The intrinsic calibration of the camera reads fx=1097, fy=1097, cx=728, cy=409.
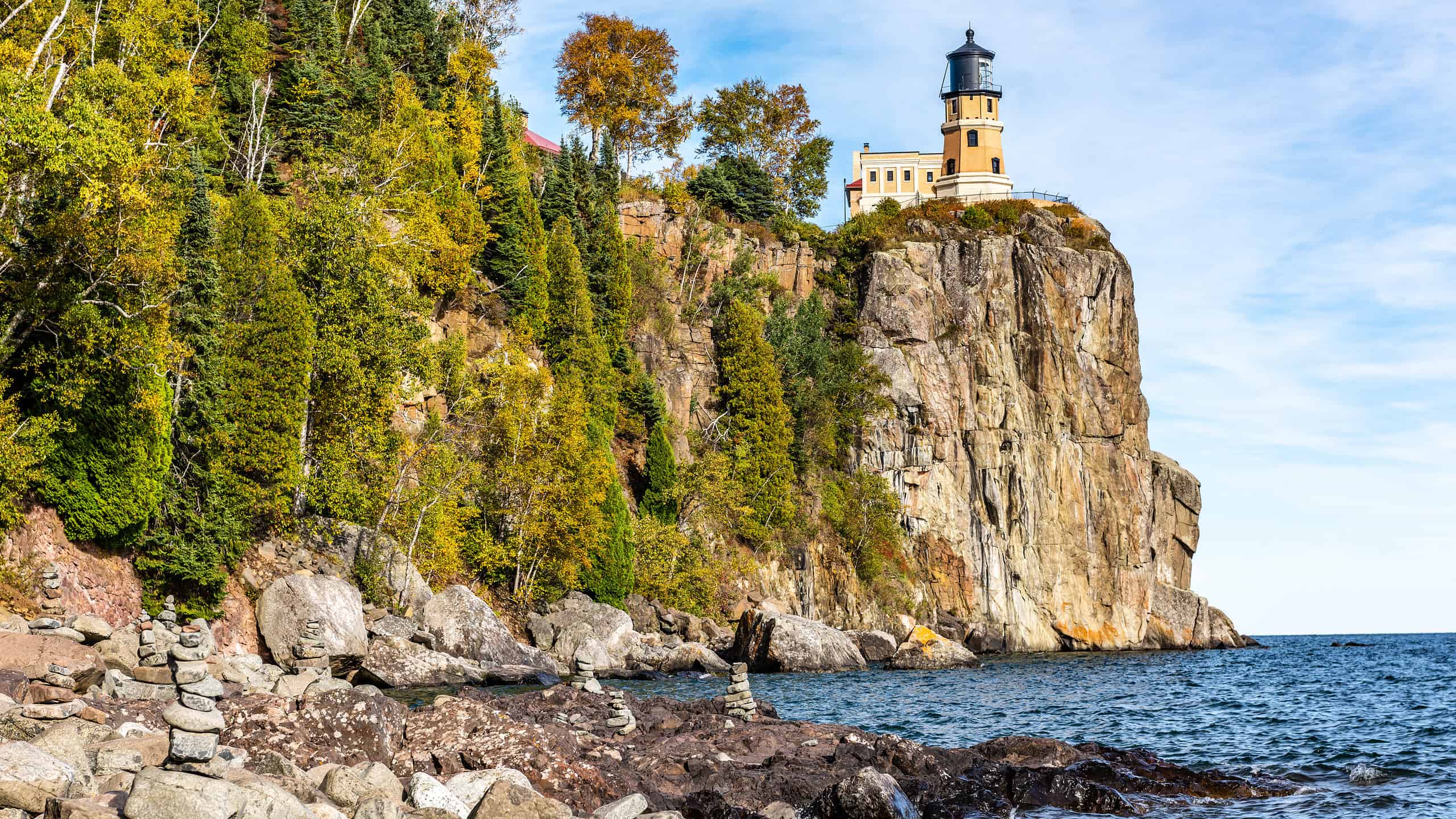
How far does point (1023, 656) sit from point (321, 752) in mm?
58929

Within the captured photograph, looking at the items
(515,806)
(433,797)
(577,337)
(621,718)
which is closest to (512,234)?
(577,337)

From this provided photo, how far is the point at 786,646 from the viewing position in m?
47.8

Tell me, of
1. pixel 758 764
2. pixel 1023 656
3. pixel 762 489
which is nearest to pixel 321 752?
pixel 758 764

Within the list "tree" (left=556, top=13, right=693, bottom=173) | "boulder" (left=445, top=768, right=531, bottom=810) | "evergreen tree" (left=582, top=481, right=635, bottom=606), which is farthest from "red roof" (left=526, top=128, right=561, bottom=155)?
"boulder" (left=445, top=768, right=531, bottom=810)

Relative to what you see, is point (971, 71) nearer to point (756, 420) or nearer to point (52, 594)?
point (756, 420)

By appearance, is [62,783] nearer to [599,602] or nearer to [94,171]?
[94,171]

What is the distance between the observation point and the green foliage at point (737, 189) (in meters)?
79.3

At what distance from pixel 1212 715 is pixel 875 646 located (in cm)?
2688

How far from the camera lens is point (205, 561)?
1217 inches

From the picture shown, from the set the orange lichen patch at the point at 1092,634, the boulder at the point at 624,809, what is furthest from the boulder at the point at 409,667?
the orange lichen patch at the point at 1092,634

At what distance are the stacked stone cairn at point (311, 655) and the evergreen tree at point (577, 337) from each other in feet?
90.5

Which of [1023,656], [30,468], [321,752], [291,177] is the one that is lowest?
[1023,656]

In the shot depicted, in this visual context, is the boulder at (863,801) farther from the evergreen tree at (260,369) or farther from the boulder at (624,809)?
the evergreen tree at (260,369)

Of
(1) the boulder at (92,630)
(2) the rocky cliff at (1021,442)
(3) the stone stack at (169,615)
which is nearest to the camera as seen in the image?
(1) the boulder at (92,630)
